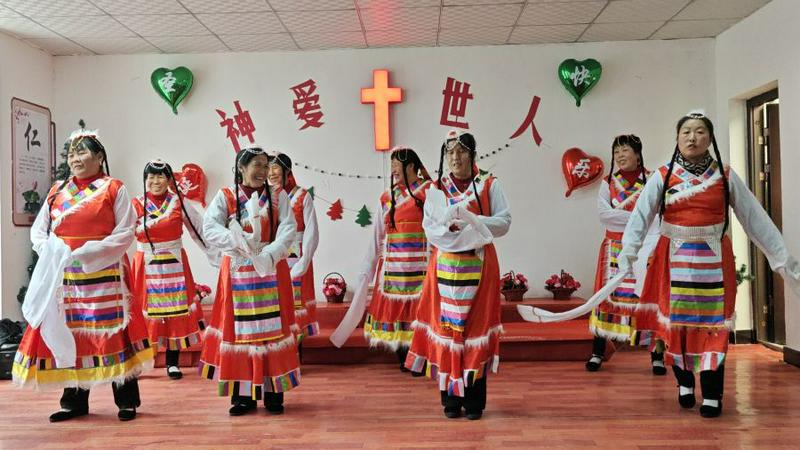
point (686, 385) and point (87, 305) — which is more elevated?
point (87, 305)

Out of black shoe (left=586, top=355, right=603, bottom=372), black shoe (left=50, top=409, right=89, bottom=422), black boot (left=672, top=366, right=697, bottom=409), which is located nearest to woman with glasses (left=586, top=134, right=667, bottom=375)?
black shoe (left=586, top=355, right=603, bottom=372)

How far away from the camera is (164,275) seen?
183 inches

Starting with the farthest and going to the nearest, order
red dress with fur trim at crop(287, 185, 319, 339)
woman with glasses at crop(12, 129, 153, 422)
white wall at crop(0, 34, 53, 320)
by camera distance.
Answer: white wall at crop(0, 34, 53, 320), red dress with fur trim at crop(287, 185, 319, 339), woman with glasses at crop(12, 129, 153, 422)

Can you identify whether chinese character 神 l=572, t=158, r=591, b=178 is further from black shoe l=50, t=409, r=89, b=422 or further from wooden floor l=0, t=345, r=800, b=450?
black shoe l=50, t=409, r=89, b=422

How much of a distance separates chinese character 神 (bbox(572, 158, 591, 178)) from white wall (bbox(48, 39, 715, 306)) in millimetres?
176

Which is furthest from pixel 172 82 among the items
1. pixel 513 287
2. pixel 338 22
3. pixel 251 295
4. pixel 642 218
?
pixel 642 218

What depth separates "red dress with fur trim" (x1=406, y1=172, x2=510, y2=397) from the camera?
3402 mm

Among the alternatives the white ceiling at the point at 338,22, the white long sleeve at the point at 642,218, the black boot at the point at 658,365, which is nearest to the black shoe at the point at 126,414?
the white long sleeve at the point at 642,218

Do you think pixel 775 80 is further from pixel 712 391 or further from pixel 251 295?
pixel 251 295

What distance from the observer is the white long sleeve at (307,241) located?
443 cm

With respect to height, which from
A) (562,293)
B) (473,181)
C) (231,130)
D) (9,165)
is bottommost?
(562,293)

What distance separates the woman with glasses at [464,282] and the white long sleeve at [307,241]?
1165 millimetres

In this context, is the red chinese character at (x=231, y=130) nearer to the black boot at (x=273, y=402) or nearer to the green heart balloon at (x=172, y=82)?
the green heart balloon at (x=172, y=82)

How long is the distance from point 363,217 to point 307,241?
5.92ft
